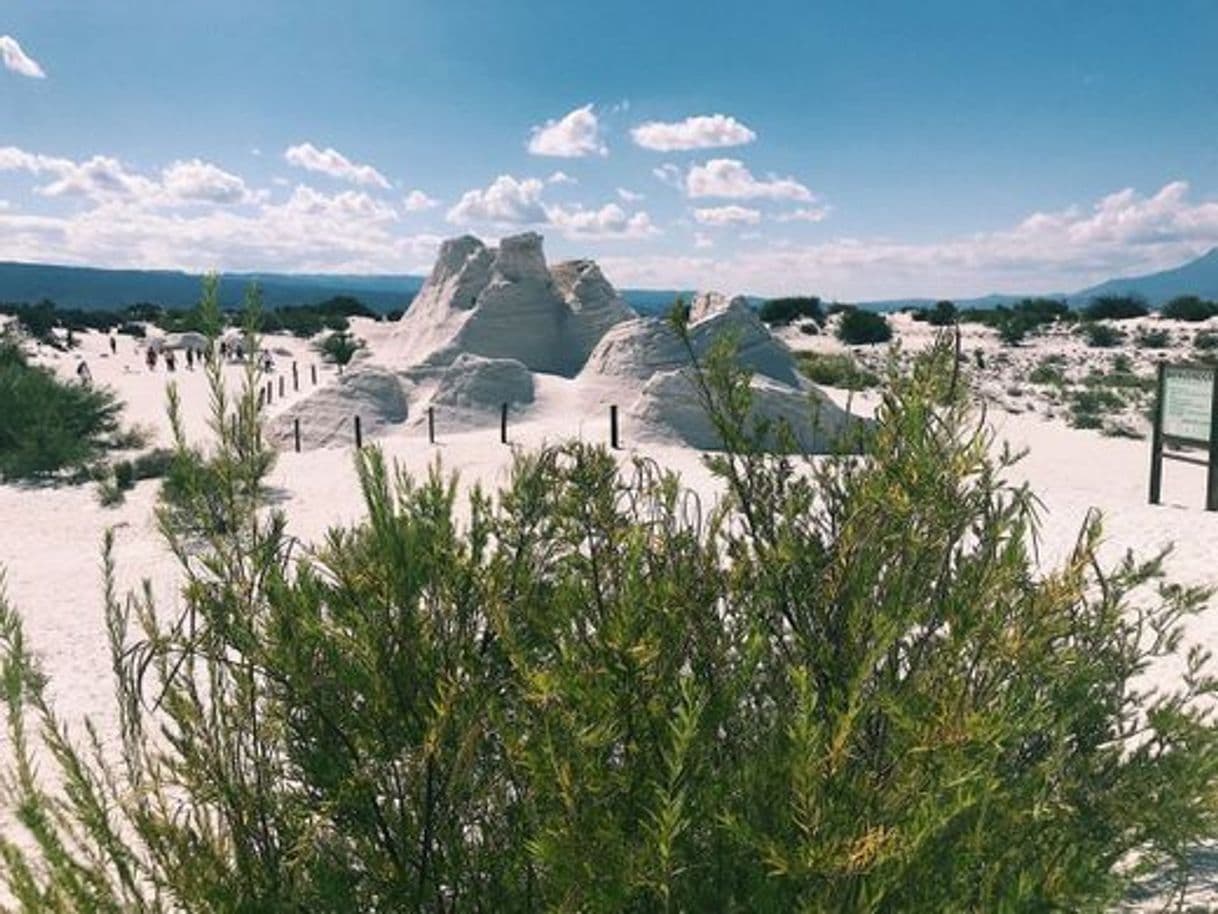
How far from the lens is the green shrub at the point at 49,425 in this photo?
59.6 ft

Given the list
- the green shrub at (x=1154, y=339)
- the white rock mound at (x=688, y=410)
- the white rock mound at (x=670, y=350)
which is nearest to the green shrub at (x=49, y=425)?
the white rock mound at (x=688, y=410)

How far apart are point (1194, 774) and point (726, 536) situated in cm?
143

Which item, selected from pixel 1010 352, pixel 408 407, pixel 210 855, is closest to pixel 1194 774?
pixel 210 855

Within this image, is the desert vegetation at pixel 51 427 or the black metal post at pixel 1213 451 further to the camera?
the desert vegetation at pixel 51 427

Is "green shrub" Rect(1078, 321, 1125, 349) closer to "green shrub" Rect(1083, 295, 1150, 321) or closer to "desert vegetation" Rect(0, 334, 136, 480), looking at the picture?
"green shrub" Rect(1083, 295, 1150, 321)

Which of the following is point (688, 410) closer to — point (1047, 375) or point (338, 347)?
point (1047, 375)

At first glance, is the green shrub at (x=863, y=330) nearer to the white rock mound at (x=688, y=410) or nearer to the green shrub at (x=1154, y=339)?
the green shrub at (x=1154, y=339)

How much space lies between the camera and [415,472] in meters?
16.6

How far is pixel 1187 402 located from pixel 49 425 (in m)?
20.8

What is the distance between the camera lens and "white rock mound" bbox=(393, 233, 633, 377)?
1113 inches

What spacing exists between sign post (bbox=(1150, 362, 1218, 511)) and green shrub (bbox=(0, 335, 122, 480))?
18583 mm

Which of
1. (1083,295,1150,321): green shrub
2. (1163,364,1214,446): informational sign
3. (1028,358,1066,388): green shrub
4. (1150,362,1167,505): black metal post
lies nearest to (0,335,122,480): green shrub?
(1150,362,1167,505): black metal post

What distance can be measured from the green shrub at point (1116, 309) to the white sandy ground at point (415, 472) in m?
42.0

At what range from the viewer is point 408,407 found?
23703 millimetres
